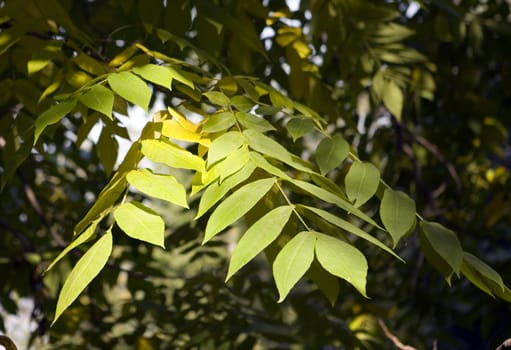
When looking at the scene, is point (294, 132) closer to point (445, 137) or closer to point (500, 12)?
point (500, 12)

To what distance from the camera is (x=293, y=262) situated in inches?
42.4

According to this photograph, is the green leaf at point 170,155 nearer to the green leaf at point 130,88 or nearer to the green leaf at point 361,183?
the green leaf at point 130,88

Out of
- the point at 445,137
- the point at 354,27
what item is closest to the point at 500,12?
the point at 445,137

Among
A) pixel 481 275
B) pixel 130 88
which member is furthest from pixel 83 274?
pixel 481 275

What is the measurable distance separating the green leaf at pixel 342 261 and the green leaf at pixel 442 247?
8.3 inches

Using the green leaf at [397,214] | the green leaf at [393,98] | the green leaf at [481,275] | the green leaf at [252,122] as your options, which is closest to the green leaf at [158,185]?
the green leaf at [252,122]

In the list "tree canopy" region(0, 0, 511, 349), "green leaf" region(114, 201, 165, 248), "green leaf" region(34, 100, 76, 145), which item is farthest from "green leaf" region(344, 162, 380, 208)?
"green leaf" region(34, 100, 76, 145)

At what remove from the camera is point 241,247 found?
1103mm

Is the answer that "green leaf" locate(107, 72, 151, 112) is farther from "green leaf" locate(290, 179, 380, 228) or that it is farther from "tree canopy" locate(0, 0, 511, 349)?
"green leaf" locate(290, 179, 380, 228)

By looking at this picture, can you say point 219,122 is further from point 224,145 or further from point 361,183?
point 361,183

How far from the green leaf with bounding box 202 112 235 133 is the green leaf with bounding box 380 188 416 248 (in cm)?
30

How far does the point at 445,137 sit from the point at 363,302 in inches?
48.1

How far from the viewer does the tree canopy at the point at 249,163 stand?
1.25m

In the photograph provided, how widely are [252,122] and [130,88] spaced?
0.23 metres
